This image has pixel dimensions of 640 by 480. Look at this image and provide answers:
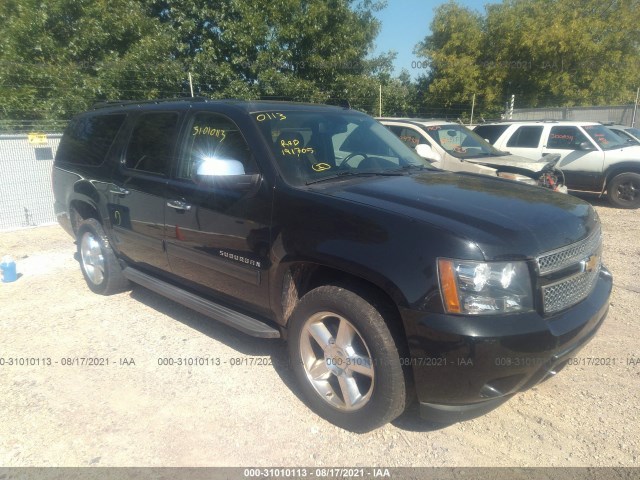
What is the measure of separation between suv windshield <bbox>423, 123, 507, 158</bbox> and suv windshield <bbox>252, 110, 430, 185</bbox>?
14.1 feet

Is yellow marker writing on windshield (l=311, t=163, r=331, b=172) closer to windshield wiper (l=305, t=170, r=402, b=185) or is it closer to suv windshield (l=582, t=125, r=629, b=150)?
windshield wiper (l=305, t=170, r=402, b=185)

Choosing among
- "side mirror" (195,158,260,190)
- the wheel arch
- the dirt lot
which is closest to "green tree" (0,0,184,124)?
the dirt lot

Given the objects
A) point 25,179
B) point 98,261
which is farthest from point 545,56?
point 98,261

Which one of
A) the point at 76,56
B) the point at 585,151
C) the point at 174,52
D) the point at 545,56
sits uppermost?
the point at 545,56

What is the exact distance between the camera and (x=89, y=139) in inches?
197

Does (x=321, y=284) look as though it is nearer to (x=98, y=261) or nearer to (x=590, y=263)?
(x=590, y=263)

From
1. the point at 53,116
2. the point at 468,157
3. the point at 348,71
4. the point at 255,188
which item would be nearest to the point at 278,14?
the point at 348,71

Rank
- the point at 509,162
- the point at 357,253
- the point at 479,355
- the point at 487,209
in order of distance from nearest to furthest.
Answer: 1. the point at 479,355
2. the point at 357,253
3. the point at 487,209
4. the point at 509,162

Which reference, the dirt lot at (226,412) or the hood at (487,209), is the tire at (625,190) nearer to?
the dirt lot at (226,412)

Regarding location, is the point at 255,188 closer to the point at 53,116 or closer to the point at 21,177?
the point at 21,177

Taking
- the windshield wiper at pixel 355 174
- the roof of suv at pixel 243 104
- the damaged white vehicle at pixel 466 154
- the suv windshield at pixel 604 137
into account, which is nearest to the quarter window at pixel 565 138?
the suv windshield at pixel 604 137

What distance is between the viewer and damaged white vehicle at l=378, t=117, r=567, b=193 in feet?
22.5

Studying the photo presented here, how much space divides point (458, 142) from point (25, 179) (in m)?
7.80

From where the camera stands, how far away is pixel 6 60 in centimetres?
1100
